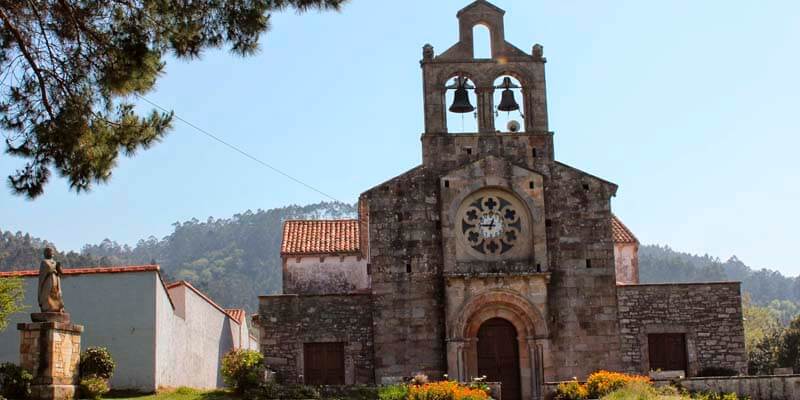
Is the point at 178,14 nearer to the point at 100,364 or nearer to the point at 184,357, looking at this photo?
the point at 100,364

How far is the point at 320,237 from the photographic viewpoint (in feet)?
124

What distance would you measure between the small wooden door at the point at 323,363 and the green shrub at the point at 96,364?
6.28m

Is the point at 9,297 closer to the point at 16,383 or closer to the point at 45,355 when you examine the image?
the point at 16,383

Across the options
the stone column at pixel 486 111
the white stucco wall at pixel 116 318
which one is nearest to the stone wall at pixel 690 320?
the stone column at pixel 486 111

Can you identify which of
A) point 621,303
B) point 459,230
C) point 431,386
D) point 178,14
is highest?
point 178,14

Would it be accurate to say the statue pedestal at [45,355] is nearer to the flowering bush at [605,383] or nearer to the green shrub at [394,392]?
the green shrub at [394,392]

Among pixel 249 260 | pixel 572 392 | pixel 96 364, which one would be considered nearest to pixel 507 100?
pixel 572 392

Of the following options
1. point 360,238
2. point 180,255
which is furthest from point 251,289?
point 360,238

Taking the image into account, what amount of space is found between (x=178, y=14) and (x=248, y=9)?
3.96 ft

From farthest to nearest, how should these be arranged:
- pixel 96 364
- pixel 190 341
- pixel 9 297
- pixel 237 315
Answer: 1. pixel 237 315
2. pixel 190 341
3. pixel 9 297
4. pixel 96 364

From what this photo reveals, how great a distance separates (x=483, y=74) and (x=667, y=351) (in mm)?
9911

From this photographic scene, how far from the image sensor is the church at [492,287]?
29.2 meters

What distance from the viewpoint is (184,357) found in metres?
31.4

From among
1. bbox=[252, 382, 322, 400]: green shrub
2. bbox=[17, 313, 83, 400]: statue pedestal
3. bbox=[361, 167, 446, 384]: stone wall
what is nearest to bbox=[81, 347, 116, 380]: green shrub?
bbox=[17, 313, 83, 400]: statue pedestal
